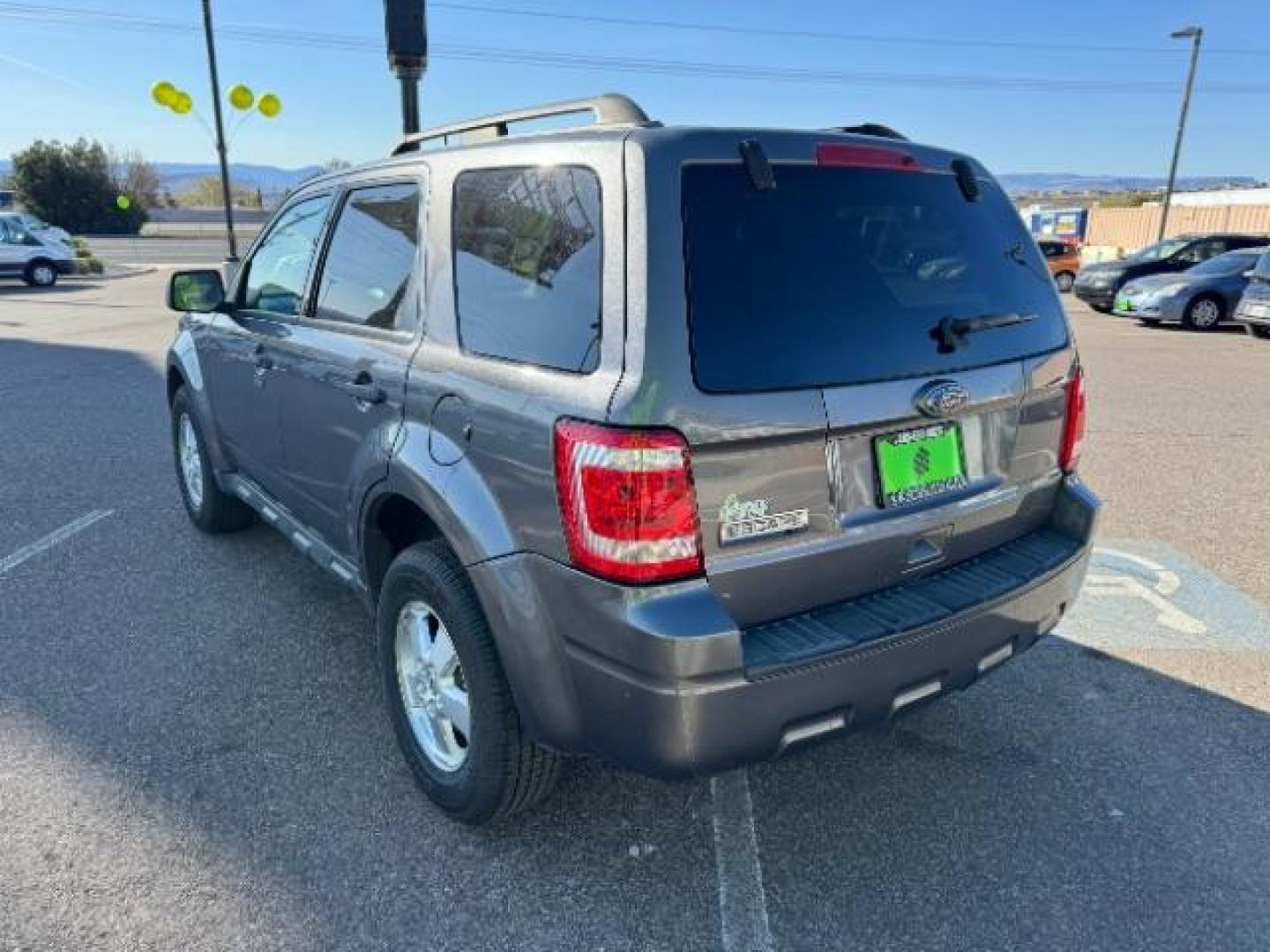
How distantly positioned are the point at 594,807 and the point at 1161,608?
297cm

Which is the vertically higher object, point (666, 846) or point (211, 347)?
point (211, 347)

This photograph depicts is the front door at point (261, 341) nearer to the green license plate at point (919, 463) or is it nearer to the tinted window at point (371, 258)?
the tinted window at point (371, 258)

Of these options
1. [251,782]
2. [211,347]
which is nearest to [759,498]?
[251,782]

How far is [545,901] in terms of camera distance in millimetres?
2293

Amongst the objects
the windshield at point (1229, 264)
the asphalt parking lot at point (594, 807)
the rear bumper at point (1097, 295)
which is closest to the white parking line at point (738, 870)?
the asphalt parking lot at point (594, 807)

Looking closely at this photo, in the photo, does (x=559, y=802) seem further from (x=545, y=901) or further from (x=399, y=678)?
(x=399, y=678)

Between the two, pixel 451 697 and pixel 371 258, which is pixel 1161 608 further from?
pixel 371 258

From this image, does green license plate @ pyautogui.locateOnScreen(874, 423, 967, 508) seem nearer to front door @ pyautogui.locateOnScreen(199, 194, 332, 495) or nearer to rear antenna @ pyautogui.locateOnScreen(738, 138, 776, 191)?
rear antenna @ pyautogui.locateOnScreen(738, 138, 776, 191)

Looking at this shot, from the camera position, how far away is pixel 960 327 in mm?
2346

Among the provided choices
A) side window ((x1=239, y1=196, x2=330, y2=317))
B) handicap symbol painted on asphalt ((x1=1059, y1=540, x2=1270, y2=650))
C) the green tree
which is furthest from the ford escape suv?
the green tree

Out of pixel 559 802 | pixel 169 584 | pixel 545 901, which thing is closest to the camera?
pixel 545 901

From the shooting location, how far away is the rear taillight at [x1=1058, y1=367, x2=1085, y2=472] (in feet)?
9.09

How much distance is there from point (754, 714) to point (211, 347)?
342cm

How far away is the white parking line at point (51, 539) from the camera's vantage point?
14.7 ft
